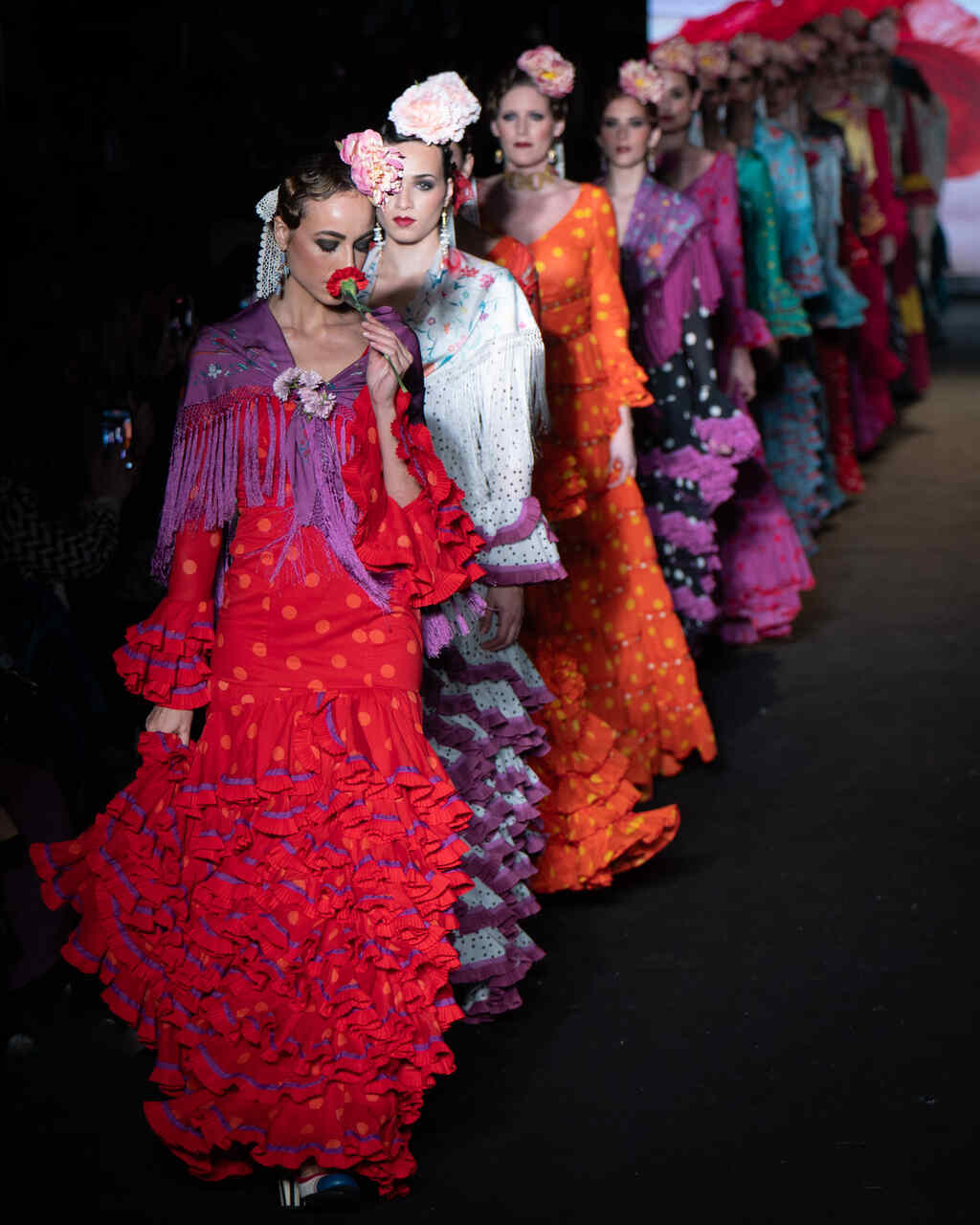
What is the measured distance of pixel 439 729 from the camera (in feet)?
11.7

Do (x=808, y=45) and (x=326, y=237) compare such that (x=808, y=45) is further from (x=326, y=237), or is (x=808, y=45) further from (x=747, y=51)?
(x=326, y=237)

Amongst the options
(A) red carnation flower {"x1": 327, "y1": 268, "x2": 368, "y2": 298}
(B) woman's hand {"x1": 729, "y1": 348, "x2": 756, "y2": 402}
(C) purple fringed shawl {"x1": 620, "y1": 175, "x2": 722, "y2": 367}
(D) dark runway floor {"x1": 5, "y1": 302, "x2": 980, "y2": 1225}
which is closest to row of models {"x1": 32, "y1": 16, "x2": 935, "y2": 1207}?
(A) red carnation flower {"x1": 327, "y1": 268, "x2": 368, "y2": 298}

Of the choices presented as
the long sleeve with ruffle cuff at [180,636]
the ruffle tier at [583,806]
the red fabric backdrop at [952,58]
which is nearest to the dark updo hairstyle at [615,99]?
the ruffle tier at [583,806]

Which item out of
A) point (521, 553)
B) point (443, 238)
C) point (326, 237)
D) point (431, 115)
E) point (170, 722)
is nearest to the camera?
point (326, 237)

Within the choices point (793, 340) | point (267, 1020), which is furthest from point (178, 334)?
point (793, 340)

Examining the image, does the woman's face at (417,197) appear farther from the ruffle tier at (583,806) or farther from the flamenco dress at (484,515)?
the ruffle tier at (583,806)

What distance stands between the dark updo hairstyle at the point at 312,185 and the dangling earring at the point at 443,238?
0.53m

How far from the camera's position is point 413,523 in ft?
9.64

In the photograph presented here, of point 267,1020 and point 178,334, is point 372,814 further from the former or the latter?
point 178,334

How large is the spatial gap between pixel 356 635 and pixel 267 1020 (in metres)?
0.62

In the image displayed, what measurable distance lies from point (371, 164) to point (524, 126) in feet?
5.17

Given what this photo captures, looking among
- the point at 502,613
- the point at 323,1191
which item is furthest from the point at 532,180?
the point at 323,1191

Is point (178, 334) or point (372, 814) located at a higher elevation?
point (178, 334)

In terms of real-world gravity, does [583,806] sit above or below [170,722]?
below
